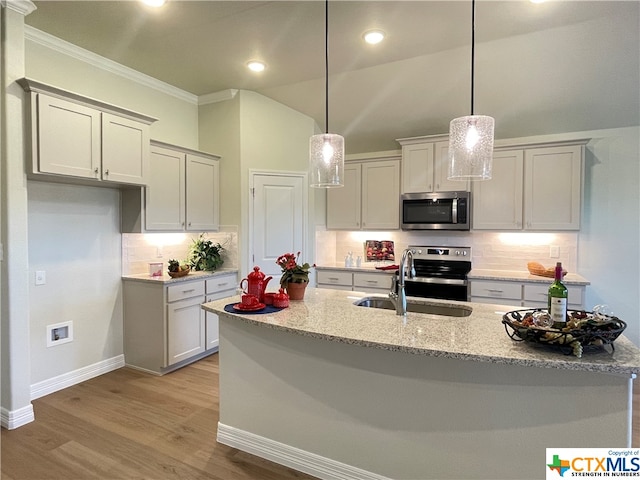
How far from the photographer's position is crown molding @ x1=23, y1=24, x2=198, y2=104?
304 centimetres

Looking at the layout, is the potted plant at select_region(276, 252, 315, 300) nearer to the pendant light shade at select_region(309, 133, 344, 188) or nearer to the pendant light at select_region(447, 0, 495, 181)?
the pendant light shade at select_region(309, 133, 344, 188)

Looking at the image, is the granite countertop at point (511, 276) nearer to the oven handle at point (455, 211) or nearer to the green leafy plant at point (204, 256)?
the oven handle at point (455, 211)

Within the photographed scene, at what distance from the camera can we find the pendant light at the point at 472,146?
2014 millimetres

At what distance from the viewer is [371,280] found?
4566 millimetres

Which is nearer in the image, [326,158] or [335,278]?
[326,158]

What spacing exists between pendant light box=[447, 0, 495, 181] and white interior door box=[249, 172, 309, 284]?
274 cm

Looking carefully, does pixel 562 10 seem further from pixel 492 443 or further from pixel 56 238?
pixel 56 238

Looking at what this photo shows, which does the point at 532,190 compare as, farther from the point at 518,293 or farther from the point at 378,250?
the point at 378,250

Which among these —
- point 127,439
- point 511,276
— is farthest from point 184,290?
point 511,276

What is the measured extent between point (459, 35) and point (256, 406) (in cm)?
327

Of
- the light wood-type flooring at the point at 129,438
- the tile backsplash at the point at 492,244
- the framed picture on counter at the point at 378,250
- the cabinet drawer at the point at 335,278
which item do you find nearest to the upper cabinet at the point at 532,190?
the tile backsplash at the point at 492,244

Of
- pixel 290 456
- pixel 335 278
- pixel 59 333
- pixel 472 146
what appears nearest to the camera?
pixel 472 146

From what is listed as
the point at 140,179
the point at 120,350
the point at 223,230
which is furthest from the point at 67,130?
the point at 120,350

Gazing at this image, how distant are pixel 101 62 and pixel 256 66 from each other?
4.81 ft
